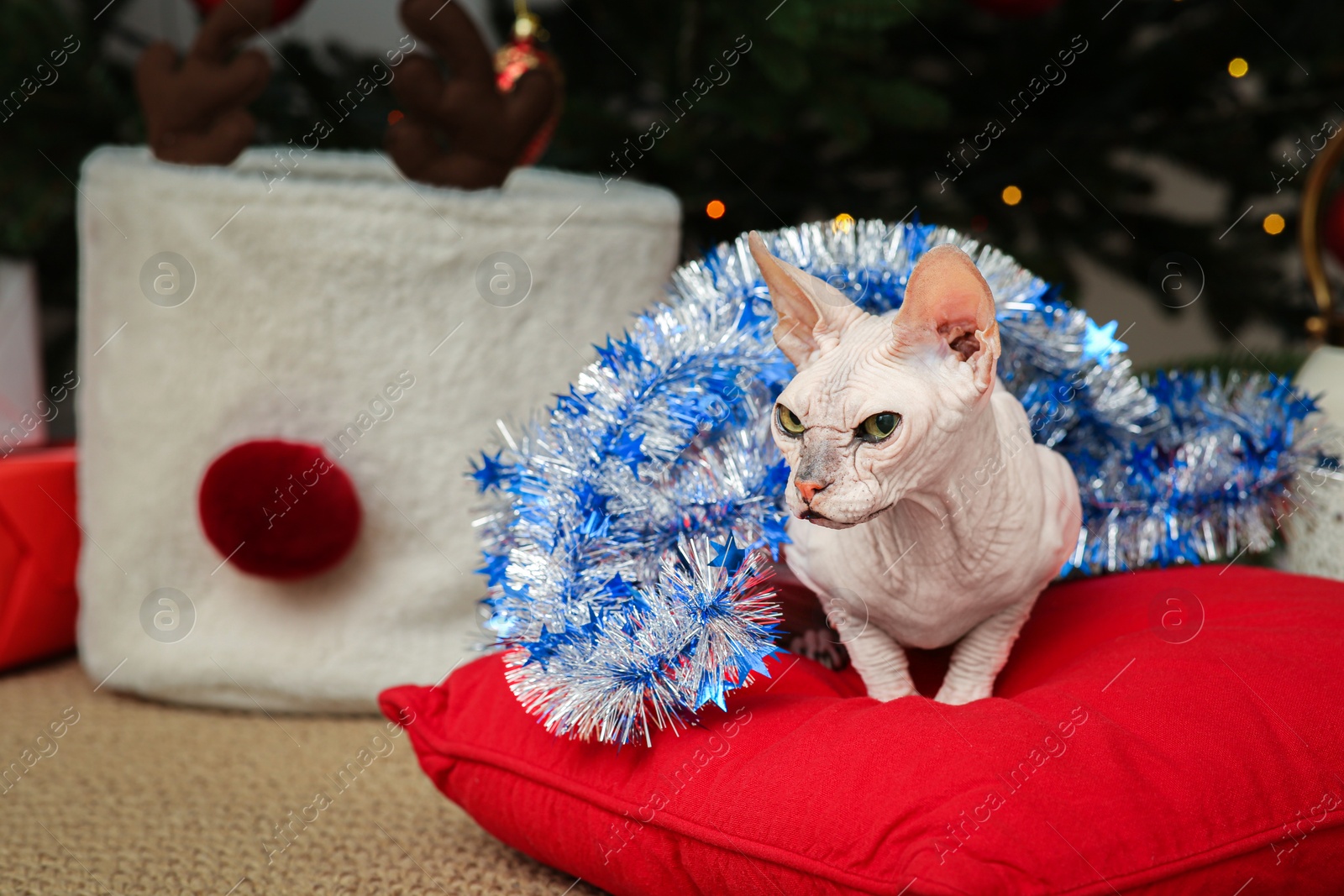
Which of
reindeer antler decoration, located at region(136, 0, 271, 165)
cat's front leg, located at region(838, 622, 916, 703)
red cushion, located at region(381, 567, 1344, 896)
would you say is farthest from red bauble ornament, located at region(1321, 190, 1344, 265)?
reindeer antler decoration, located at region(136, 0, 271, 165)

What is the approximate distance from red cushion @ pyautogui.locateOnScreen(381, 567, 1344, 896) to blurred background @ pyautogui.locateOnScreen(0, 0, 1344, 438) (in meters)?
0.64

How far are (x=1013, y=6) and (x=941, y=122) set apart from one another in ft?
0.56

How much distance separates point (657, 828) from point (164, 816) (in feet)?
1.51

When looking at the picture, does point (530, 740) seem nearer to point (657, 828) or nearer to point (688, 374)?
point (657, 828)

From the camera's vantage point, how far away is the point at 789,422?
24.5 inches

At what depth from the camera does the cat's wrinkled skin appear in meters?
0.58

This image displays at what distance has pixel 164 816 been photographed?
2.91 feet

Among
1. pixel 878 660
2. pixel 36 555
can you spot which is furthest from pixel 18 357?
pixel 878 660

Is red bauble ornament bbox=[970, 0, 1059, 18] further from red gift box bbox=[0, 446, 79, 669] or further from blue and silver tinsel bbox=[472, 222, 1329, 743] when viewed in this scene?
red gift box bbox=[0, 446, 79, 669]

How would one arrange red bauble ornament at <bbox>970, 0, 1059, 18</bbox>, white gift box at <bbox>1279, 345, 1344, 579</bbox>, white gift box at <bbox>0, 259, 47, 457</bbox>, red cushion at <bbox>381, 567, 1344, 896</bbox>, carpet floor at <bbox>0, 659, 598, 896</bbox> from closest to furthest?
red cushion at <bbox>381, 567, 1344, 896</bbox>, carpet floor at <bbox>0, 659, 598, 896</bbox>, white gift box at <bbox>1279, 345, 1344, 579</bbox>, red bauble ornament at <bbox>970, 0, 1059, 18</bbox>, white gift box at <bbox>0, 259, 47, 457</bbox>

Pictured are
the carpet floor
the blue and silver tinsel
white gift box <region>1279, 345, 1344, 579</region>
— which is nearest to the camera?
the blue and silver tinsel

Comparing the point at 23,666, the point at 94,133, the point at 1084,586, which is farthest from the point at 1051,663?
the point at 94,133

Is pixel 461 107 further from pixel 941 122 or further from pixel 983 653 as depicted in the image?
pixel 983 653

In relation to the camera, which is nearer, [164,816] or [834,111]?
[164,816]
